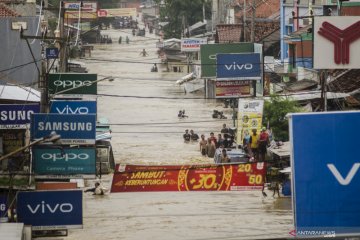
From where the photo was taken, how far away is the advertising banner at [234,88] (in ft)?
136

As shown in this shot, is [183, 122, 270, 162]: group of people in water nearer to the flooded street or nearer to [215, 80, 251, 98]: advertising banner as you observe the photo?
the flooded street

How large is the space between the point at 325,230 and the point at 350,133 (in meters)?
1.12

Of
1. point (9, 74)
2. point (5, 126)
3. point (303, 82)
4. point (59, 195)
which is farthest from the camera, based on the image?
point (303, 82)

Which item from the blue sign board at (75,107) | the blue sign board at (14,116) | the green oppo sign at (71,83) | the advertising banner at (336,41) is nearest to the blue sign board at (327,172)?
the advertising banner at (336,41)

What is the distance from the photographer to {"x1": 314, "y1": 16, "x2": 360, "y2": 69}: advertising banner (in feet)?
55.0

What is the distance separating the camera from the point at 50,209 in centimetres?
1825

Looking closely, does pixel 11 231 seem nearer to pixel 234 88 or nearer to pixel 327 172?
pixel 327 172

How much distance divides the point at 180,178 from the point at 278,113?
12.3 m

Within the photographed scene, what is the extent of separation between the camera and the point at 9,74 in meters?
34.4

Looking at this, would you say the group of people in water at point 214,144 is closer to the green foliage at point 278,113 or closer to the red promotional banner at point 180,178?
the green foliage at point 278,113

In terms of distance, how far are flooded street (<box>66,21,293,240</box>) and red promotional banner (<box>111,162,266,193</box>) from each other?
4.52 feet

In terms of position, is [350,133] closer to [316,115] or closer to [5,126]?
[316,115]

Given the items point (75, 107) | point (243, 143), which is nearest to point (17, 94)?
point (75, 107)

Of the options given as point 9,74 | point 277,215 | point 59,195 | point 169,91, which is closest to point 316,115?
point 59,195
